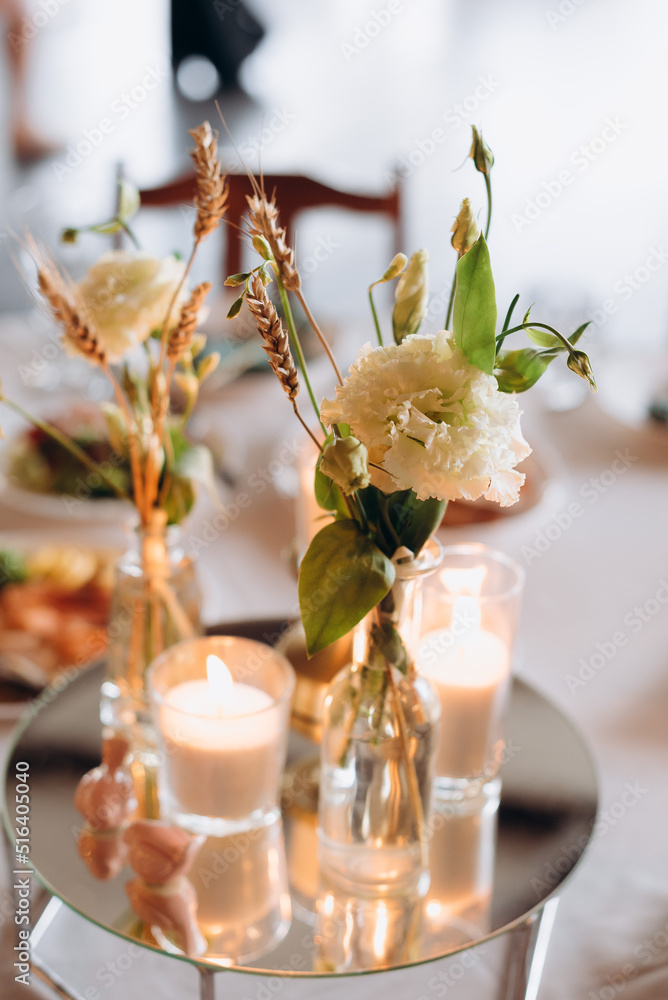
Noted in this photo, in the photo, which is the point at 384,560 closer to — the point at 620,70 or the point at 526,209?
the point at 526,209

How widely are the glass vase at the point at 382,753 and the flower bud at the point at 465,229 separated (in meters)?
0.19

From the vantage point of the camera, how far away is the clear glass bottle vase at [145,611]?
31.6 inches

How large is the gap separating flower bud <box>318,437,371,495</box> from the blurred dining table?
471 mm

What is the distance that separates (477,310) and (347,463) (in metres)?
0.11

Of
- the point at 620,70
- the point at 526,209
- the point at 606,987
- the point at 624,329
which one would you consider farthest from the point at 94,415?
the point at 620,70

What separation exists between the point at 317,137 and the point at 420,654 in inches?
170

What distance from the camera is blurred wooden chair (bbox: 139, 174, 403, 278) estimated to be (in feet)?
6.06

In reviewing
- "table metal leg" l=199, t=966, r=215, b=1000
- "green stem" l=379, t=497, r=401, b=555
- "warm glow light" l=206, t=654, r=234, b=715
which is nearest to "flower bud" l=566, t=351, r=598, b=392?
"green stem" l=379, t=497, r=401, b=555

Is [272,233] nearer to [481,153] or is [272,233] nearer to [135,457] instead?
[481,153]

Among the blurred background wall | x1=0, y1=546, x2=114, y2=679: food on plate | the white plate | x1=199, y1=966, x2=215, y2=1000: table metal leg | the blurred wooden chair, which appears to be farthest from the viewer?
the blurred background wall

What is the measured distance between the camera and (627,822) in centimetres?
86

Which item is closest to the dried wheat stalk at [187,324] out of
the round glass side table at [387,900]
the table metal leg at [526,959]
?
the round glass side table at [387,900]

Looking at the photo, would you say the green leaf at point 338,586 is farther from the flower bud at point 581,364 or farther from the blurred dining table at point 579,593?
the blurred dining table at point 579,593

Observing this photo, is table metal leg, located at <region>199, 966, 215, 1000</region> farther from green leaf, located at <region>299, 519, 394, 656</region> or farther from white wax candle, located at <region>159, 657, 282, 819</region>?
green leaf, located at <region>299, 519, 394, 656</region>
